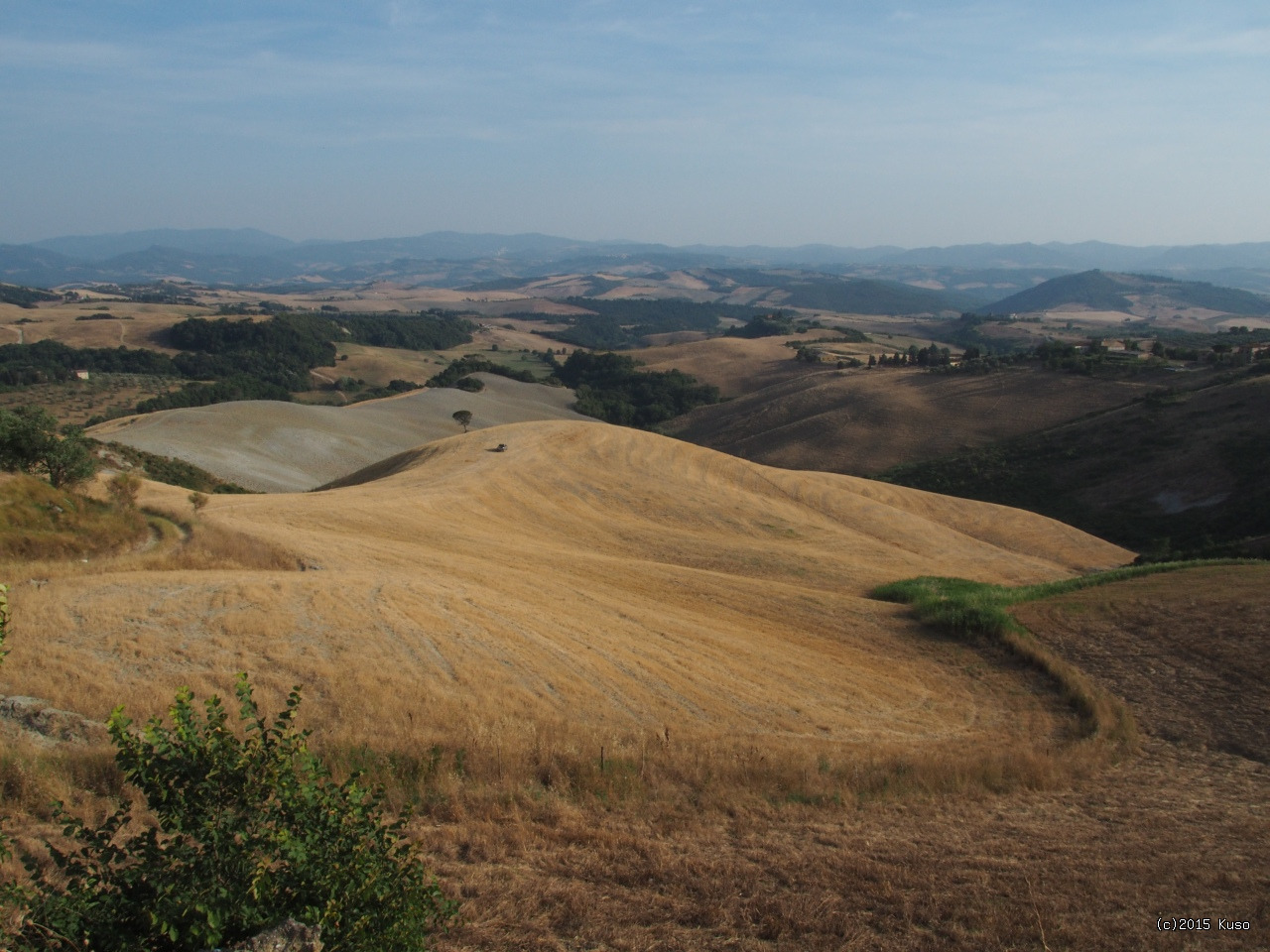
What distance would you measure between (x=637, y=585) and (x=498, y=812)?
1249 cm

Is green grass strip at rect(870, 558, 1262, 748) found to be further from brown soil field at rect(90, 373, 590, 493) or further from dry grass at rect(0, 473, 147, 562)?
brown soil field at rect(90, 373, 590, 493)

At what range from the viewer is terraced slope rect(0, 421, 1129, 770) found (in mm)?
10844

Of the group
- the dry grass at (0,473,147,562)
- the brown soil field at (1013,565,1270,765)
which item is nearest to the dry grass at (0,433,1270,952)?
the brown soil field at (1013,565,1270,765)

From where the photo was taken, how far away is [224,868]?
15.4ft

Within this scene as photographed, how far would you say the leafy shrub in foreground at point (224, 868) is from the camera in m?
4.50

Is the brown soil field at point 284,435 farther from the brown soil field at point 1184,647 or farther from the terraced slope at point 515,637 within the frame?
the brown soil field at point 1184,647

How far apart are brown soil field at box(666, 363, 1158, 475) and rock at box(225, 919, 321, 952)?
2779 inches

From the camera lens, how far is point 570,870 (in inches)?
284

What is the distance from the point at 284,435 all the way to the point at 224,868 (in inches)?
2510

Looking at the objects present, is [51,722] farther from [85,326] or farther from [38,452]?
[85,326]

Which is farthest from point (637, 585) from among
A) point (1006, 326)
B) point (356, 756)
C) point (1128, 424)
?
point (1006, 326)

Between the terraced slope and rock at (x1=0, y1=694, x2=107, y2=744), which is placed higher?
rock at (x1=0, y1=694, x2=107, y2=744)

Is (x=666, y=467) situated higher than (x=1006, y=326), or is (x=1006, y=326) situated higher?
(x=1006, y=326)

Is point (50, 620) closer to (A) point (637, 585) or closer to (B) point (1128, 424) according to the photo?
(A) point (637, 585)
